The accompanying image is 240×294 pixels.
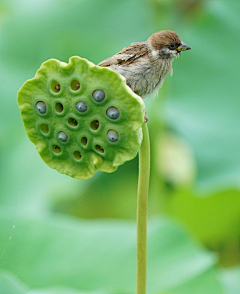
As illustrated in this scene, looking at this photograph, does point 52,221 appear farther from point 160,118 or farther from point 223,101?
point 223,101

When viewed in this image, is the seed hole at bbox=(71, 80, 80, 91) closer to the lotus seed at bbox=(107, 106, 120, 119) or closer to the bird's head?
the lotus seed at bbox=(107, 106, 120, 119)

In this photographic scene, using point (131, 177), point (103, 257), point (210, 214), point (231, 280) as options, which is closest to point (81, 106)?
point (103, 257)

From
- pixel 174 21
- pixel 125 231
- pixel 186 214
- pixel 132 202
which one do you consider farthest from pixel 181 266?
pixel 174 21

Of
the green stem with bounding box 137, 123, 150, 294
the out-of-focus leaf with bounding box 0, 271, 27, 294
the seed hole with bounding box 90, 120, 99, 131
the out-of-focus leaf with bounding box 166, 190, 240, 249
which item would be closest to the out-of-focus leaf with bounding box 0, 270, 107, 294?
the out-of-focus leaf with bounding box 0, 271, 27, 294

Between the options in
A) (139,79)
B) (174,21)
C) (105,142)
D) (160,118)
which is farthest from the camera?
(174,21)

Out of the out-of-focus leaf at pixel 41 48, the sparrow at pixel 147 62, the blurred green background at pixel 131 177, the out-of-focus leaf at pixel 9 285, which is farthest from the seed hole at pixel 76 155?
the out-of-focus leaf at pixel 41 48

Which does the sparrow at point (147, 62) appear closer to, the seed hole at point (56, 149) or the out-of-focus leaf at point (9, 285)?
the seed hole at point (56, 149)

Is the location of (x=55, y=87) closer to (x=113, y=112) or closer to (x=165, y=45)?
(x=113, y=112)

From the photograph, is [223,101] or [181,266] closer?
[181,266]
